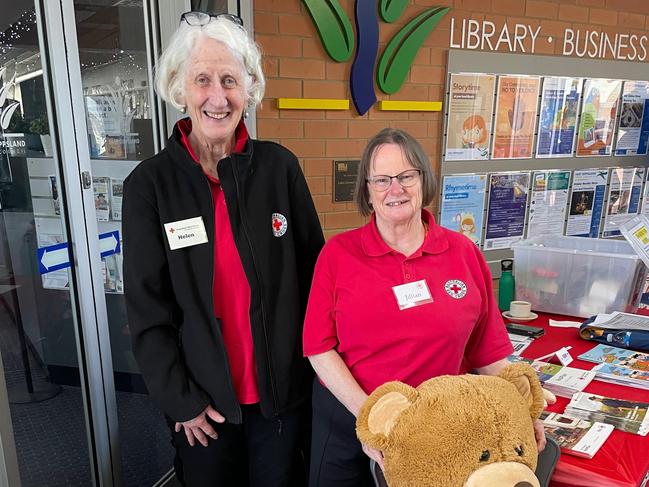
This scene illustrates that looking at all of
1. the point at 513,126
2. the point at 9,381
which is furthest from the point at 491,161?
the point at 9,381

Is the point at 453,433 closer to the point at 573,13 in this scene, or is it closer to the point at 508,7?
the point at 508,7

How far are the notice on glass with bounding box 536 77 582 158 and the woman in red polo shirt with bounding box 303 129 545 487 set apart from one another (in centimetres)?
230

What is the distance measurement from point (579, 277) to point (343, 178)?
1.24 meters

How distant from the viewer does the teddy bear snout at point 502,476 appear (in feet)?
2.86

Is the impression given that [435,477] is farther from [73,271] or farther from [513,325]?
[73,271]

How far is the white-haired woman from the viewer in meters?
1.28

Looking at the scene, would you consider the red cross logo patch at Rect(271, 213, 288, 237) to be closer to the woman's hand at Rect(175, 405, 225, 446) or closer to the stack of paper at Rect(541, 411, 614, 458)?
the woman's hand at Rect(175, 405, 225, 446)

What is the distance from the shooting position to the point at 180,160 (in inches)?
51.4

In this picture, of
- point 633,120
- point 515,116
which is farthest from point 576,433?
point 633,120

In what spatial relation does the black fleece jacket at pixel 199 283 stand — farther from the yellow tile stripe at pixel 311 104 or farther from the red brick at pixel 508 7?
the red brick at pixel 508 7

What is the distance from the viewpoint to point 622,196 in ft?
12.2

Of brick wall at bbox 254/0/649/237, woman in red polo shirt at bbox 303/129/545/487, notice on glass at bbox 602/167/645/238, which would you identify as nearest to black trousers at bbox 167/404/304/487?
woman in red polo shirt at bbox 303/129/545/487

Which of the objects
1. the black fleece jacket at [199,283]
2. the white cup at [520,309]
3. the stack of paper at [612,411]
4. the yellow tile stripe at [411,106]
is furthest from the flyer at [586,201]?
the black fleece jacket at [199,283]

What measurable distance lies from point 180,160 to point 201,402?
0.63 meters
